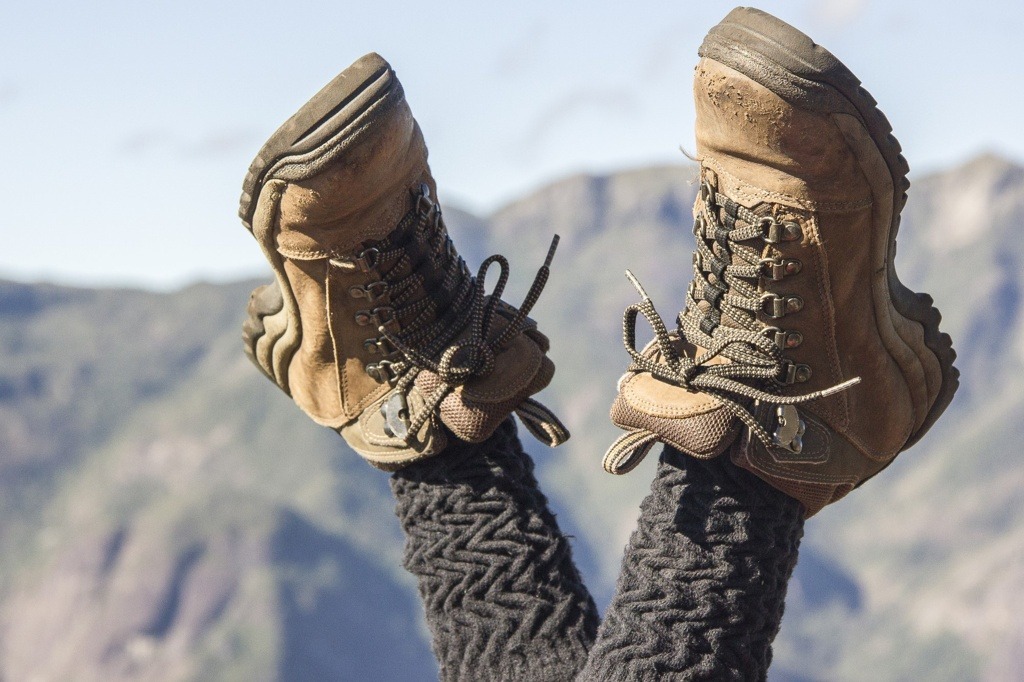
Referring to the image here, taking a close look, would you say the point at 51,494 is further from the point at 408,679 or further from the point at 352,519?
the point at 408,679

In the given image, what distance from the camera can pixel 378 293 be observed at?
470 centimetres

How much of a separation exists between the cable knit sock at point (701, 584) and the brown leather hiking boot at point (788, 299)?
0.40ft

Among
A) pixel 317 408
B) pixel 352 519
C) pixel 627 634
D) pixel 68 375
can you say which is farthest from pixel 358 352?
pixel 68 375

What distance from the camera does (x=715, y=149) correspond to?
413 cm

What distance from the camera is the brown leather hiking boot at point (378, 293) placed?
4.35 metres

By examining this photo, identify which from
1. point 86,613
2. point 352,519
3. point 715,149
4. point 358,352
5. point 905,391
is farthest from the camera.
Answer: point 352,519

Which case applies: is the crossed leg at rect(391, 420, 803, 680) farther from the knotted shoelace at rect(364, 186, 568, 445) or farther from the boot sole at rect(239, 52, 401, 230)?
the boot sole at rect(239, 52, 401, 230)

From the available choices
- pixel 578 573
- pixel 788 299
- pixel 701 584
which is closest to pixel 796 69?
pixel 788 299

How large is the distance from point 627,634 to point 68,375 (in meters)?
157

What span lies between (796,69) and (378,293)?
1580 mm

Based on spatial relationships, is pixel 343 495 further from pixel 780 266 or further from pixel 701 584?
pixel 780 266

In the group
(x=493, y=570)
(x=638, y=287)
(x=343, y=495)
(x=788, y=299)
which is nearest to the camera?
(x=788, y=299)

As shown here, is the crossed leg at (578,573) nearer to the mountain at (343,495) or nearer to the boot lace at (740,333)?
the boot lace at (740,333)

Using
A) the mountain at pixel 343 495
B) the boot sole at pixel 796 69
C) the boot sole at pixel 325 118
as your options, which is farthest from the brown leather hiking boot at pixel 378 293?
the mountain at pixel 343 495
